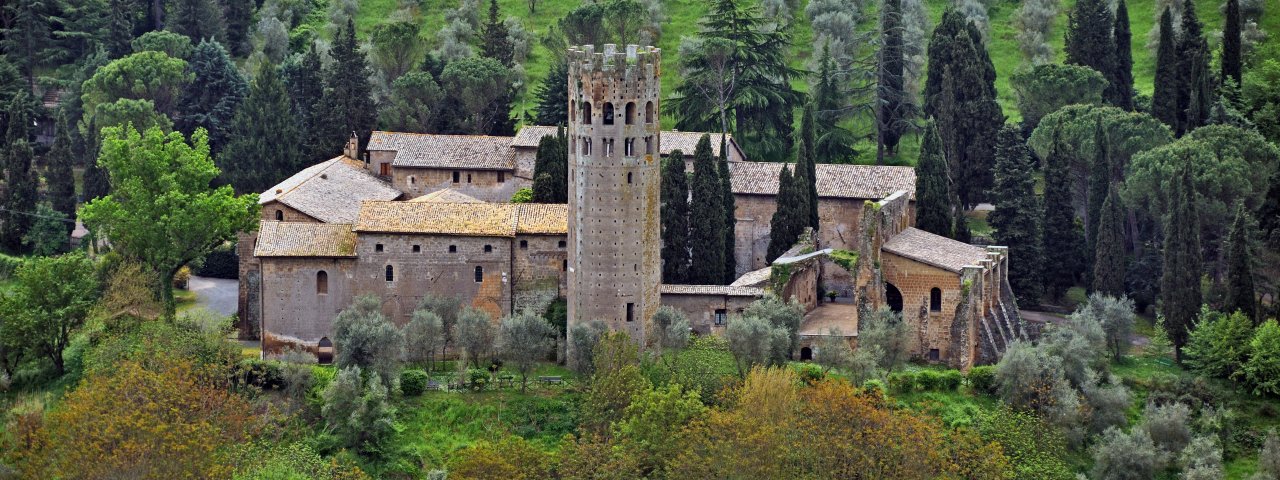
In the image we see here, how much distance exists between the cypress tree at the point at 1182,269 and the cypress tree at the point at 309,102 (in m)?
34.8

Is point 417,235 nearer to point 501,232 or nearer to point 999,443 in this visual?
point 501,232

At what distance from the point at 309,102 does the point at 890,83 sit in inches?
992

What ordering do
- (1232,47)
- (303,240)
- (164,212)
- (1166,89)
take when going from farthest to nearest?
(1232,47) → (1166,89) → (164,212) → (303,240)

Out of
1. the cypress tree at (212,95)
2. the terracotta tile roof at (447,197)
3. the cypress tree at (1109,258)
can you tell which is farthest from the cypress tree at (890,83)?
the cypress tree at (212,95)

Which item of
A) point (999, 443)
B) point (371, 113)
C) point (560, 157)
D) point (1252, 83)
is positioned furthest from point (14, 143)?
point (1252, 83)

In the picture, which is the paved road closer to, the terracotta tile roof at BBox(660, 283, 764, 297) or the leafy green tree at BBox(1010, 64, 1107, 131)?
the terracotta tile roof at BBox(660, 283, 764, 297)

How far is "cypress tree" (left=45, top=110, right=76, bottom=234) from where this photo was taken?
92000 mm

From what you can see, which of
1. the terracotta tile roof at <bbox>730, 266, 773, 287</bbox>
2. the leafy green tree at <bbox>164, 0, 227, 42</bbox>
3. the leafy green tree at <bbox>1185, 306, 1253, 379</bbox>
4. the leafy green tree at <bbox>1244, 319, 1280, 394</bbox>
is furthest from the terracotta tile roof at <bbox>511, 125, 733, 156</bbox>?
the leafy green tree at <bbox>164, 0, 227, 42</bbox>

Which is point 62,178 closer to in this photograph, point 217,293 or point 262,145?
point 262,145

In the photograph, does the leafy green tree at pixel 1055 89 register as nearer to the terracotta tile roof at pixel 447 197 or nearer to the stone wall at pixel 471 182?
the stone wall at pixel 471 182

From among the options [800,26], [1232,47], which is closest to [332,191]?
[800,26]

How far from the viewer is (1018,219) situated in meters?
82.1

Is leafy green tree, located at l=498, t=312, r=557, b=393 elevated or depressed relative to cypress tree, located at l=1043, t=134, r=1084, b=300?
depressed

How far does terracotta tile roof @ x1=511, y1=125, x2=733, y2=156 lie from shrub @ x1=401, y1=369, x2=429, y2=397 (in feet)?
54.9
